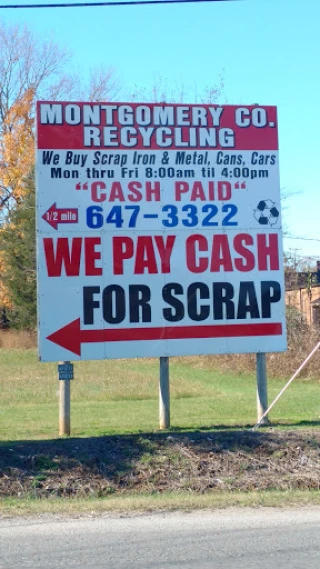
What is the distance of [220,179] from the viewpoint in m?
14.3

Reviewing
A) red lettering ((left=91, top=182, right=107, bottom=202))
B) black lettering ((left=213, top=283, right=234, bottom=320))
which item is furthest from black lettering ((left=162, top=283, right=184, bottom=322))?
red lettering ((left=91, top=182, right=107, bottom=202))

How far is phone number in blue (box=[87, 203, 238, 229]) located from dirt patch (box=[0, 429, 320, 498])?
418 centimetres

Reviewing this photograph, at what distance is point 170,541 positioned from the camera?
7035 millimetres

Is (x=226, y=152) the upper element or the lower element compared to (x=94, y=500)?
upper

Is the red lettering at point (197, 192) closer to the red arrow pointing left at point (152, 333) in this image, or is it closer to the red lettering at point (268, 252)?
the red lettering at point (268, 252)

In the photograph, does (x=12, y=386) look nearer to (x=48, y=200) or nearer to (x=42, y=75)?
(x=48, y=200)

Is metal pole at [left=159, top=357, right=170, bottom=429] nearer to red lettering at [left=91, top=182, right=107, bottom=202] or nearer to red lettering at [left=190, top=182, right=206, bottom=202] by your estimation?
red lettering at [left=190, top=182, right=206, bottom=202]

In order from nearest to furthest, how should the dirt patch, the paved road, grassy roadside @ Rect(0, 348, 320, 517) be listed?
the paved road → grassy roadside @ Rect(0, 348, 320, 517) → the dirt patch

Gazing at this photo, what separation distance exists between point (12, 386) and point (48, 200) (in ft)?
39.0

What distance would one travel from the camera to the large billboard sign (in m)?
13.8

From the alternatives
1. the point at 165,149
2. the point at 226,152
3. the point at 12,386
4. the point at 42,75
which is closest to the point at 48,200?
the point at 165,149

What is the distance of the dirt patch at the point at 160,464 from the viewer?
9602 millimetres

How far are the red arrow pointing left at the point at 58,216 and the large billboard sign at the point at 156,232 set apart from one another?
2 cm

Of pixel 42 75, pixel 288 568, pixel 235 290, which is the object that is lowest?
pixel 288 568
